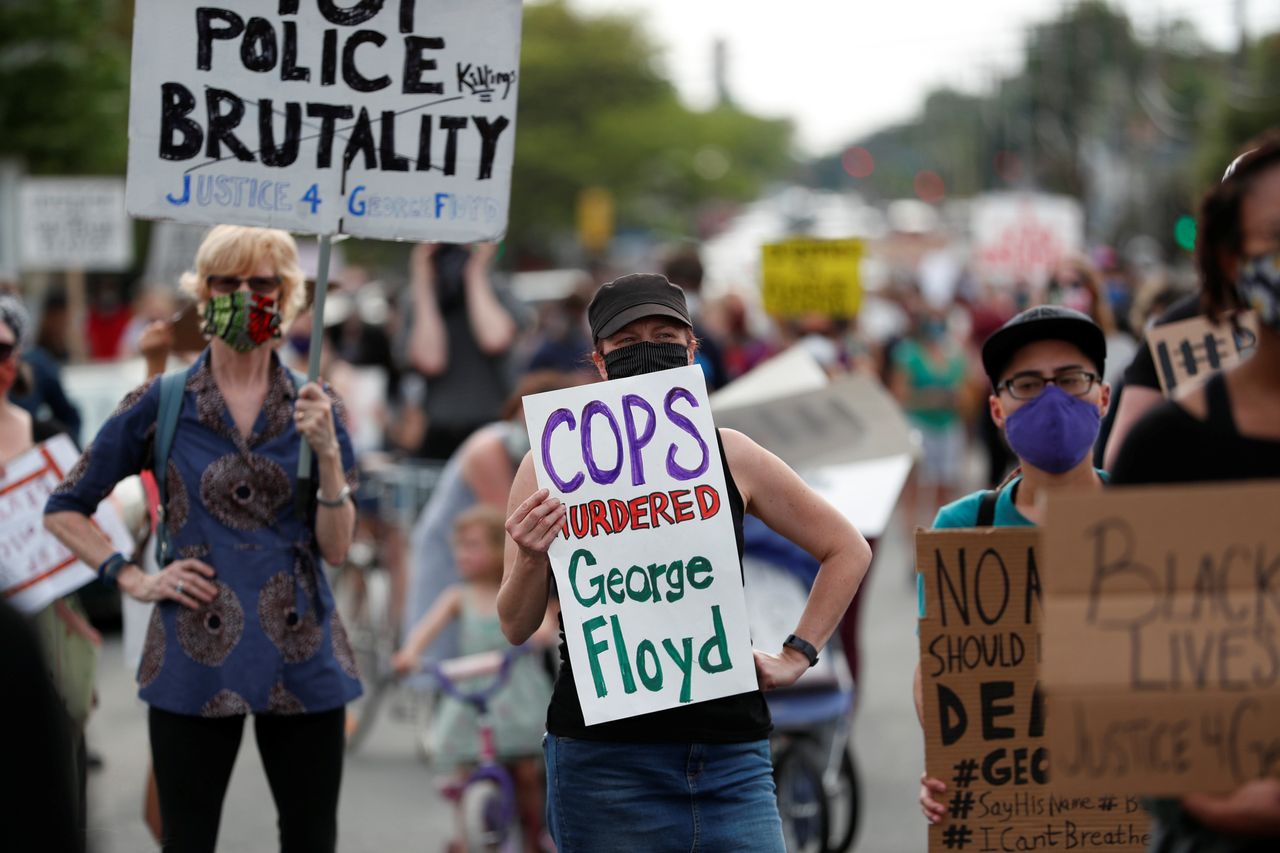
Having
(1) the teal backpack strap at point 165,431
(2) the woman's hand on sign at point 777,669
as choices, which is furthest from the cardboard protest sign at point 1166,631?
(1) the teal backpack strap at point 165,431

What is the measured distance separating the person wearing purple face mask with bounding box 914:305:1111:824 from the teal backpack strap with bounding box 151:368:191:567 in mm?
1948

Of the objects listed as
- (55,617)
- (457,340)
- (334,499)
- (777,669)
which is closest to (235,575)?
(334,499)

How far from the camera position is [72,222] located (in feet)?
52.9

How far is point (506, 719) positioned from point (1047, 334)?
3089 millimetres

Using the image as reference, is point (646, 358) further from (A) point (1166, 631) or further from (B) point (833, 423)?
(B) point (833, 423)

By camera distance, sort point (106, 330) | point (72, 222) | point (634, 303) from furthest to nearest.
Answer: point (106, 330)
point (72, 222)
point (634, 303)

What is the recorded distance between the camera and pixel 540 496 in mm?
3770

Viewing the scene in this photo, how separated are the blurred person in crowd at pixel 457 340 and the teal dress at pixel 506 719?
123 inches

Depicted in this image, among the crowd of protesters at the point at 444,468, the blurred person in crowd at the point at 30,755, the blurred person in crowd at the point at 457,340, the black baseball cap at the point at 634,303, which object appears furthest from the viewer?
the blurred person in crowd at the point at 457,340

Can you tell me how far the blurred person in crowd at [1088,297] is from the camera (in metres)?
8.05

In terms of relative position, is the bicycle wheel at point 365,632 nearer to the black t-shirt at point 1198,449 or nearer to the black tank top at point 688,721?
the black tank top at point 688,721

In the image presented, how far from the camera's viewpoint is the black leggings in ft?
15.0

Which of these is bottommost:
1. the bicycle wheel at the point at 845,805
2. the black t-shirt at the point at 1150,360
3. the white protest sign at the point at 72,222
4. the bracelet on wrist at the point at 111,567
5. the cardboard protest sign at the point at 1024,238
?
the bicycle wheel at the point at 845,805

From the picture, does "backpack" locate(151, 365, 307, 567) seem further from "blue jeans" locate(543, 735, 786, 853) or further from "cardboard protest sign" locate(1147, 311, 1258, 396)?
"cardboard protest sign" locate(1147, 311, 1258, 396)
